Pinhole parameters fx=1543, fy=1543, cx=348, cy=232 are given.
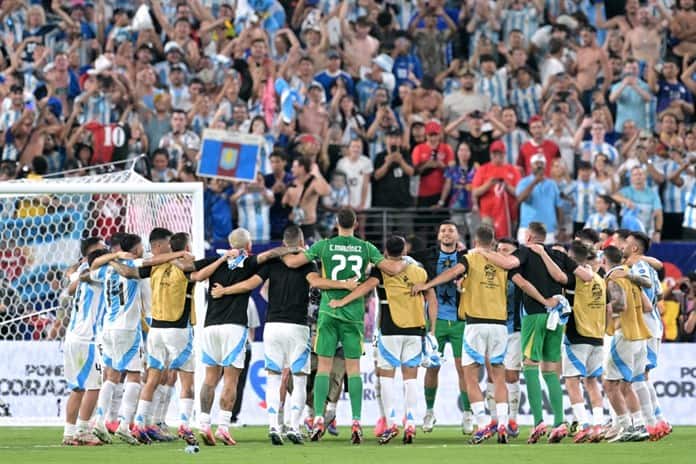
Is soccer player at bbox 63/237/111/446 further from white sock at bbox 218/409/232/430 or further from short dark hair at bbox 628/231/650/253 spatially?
short dark hair at bbox 628/231/650/253

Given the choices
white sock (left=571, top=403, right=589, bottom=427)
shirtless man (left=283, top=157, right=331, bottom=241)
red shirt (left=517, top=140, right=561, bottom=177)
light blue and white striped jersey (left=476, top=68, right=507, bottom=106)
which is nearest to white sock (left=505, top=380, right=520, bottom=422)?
white sock (left=571, top=403, right=589, bottom=427)

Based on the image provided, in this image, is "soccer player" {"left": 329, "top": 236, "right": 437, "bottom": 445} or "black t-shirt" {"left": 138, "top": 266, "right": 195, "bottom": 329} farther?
"soccer player" {"left": 329, "top": 236, "right": 437, "bottom": 445}

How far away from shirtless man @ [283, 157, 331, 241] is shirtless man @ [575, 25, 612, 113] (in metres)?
6.32

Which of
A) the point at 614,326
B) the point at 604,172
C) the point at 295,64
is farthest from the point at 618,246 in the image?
the point at 295,64

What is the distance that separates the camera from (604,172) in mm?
25438

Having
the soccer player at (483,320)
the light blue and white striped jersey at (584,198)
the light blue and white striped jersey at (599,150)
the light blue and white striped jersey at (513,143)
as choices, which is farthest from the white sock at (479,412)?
the light blue and white striped jersey at (599,150)

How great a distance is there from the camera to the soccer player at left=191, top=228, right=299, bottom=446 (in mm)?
17172

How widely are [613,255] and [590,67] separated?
433 inches

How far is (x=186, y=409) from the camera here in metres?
17.2

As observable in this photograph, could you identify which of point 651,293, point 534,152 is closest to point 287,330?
point 651,293

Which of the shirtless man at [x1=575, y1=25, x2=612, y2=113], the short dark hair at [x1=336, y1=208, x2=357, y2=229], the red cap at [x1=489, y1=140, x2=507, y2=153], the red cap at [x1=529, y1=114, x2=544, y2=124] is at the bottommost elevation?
the short dark hair at [x1=336, y1=208, x2=357, y2=229]

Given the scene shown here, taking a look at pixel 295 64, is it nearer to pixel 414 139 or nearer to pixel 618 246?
pixel 414 139

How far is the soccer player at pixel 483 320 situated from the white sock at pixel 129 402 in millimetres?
3712

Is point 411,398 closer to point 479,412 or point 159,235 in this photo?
point 479,412
